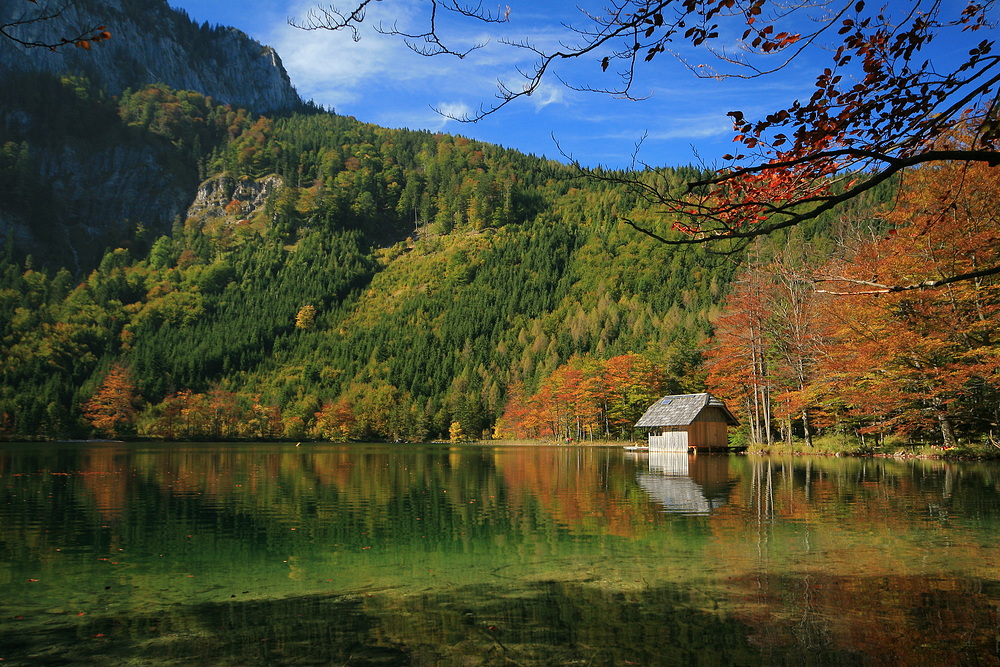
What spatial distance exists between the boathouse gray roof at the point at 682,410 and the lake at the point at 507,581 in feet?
91.7

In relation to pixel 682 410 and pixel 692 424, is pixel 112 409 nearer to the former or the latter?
pixel 682 410

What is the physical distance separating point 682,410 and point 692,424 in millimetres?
1506

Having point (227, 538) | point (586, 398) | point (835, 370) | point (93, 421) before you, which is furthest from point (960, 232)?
point (93, 421)

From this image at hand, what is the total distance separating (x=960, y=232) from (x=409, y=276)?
151 meters

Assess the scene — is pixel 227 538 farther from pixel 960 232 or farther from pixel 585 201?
pixel 585 201

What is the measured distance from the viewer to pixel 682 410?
149ft

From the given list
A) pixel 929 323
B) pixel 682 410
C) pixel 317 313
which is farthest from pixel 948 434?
pixel 317 313

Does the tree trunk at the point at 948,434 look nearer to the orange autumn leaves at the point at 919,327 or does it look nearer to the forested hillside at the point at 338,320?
the orange autumn leaves at the point at 919,327

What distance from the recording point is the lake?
5.57 m

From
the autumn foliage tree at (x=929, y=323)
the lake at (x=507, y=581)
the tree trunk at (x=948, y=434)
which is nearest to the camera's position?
the lake at (x=507, y=581)

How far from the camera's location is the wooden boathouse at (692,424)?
44281 millimetres

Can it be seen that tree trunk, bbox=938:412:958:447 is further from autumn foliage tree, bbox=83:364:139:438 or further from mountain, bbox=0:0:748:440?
autumn foliage tree, bbox=83:364:139:438

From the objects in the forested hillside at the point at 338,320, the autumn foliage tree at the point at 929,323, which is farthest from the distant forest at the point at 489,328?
the forested hillside at the point at 338,320

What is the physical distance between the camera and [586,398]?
229ft
